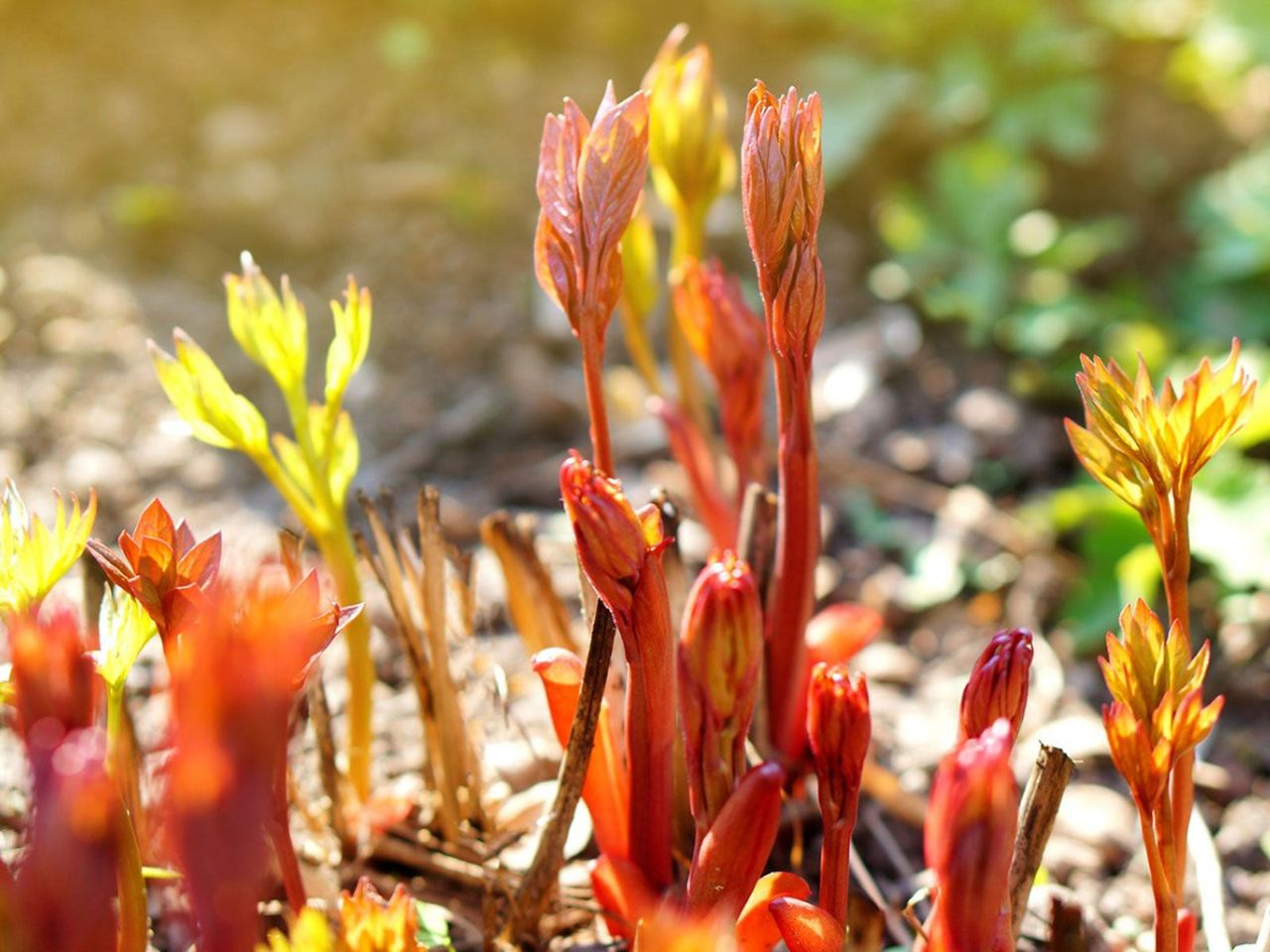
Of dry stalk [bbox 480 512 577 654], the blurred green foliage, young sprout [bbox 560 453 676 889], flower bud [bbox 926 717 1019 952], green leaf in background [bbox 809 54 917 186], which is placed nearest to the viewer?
flower bud [bbox 926 717 1019 952]

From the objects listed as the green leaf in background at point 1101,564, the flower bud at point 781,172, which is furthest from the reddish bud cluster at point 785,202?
the green leaf in background at point 1101,564

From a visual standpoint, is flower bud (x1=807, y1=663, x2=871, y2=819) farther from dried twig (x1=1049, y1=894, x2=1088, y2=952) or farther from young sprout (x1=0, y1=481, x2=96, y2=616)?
young sprout (x1=0, y1=481, x2=96, y2=616)

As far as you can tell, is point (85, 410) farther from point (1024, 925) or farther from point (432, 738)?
point (1024, 925)

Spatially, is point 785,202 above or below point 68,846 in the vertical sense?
Result: above

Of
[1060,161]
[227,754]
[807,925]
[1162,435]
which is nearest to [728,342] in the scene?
[1162,435]

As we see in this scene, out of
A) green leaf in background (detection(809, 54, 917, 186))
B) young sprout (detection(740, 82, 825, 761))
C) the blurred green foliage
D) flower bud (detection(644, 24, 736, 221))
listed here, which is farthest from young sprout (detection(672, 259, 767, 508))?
green leaf in background (detection(809, 54, 917, 186))

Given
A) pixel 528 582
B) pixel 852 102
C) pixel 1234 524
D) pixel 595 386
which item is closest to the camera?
pixel 595 386

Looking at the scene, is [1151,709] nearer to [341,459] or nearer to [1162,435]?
[1162,435]
